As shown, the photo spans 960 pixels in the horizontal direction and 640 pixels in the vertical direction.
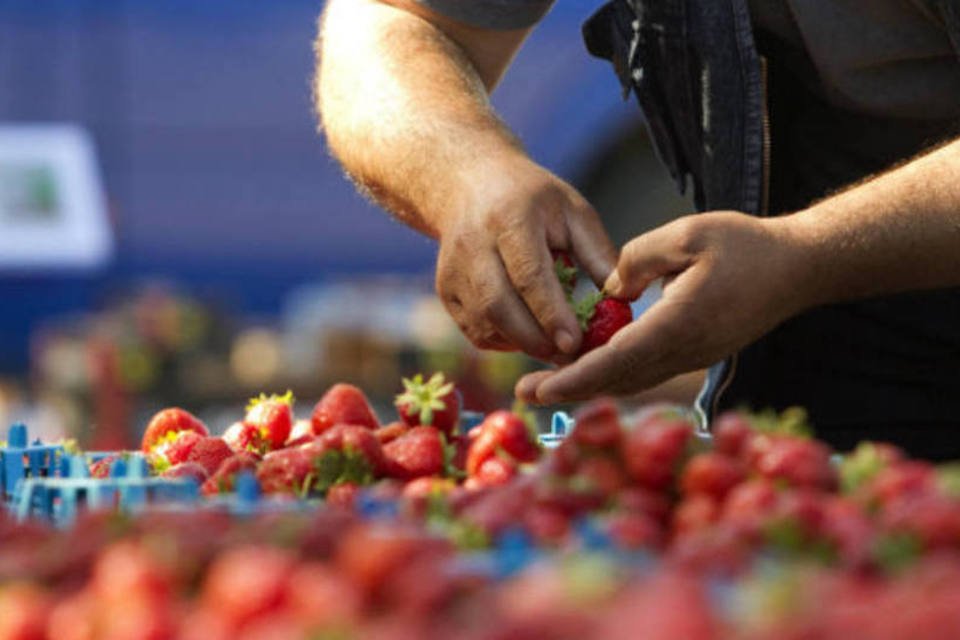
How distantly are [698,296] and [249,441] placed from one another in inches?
29.9

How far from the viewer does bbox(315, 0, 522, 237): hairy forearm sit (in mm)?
2895

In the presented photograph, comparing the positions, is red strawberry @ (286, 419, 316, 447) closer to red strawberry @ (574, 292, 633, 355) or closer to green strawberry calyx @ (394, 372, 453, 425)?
green strawberry calyx @ (394, 372, 453, 425)

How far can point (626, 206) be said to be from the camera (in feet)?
26.3

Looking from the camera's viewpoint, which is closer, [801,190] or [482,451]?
[482,451]

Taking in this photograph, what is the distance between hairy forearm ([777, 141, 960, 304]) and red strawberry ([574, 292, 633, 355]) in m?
0.28

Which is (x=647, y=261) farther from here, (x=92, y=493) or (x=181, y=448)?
(x=92, y=493)

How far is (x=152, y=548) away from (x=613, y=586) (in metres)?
0.42

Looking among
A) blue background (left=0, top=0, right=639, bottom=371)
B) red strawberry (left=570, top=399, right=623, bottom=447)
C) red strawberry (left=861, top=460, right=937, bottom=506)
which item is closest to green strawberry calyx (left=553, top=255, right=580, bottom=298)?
red strawberry (left=570, top=399, right=623, bottom=447)

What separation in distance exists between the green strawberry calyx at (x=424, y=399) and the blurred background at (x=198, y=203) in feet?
15.7

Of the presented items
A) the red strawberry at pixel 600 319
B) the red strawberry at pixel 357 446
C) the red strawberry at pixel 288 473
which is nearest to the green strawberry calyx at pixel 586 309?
the red strawberry at pixel 600 319

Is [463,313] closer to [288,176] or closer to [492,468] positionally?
[492,468]

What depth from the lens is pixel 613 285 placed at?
8.92 feet

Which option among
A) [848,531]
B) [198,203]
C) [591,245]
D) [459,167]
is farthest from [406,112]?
[198,203]

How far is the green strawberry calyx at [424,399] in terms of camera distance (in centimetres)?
259
